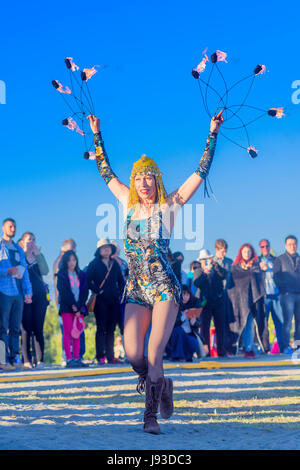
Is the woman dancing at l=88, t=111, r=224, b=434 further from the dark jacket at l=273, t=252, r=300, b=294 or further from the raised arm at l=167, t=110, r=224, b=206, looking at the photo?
the dark jacket at l=273, t=252, r=300, b=294

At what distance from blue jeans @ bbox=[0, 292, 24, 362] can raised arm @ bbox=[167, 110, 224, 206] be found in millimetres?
6531

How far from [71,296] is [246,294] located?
4089 millimetres

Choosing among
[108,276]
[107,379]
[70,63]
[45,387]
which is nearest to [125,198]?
[70,63]

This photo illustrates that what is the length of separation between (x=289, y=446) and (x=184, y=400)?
2.88 meters

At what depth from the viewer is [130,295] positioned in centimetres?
563

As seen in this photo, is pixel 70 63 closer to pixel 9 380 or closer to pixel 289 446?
pixel 289 446

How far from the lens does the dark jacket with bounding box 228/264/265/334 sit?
1511 cm

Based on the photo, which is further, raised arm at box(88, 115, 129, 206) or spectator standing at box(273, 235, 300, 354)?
spectator standing at box(273, 235, 300, 354)

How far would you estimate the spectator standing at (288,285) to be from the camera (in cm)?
1520

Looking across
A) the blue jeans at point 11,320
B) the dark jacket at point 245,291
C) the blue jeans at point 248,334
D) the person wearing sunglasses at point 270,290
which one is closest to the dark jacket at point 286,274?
the person wearing sunglasses at point 270,290

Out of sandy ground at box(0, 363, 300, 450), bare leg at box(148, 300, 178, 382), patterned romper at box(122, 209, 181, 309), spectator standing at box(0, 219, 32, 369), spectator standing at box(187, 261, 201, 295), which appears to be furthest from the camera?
spectator standing at box(187, 261, 201, 295)

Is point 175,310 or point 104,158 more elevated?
point 104,158

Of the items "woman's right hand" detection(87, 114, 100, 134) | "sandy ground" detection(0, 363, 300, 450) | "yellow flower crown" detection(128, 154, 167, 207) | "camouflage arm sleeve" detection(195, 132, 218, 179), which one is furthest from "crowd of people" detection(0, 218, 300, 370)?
"camouflage arm sleeve" detection(195, 132, 218, 179)
